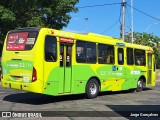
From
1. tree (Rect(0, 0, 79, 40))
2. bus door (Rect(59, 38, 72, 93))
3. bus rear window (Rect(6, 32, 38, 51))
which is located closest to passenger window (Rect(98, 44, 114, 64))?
bus door (Rect(59, 38, 72, 93))

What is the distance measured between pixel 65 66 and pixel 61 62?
31 cm

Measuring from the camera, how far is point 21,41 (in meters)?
14.4

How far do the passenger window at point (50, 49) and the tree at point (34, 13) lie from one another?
42.8 feet

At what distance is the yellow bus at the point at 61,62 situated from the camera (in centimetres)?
1380

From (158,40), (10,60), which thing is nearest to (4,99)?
(10,60)

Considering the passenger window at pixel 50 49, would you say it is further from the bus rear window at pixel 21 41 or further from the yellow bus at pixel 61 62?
the bus rear window at pixel 21 41

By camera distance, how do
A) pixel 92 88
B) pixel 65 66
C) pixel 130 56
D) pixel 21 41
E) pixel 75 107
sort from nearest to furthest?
pixel 75 107 < pixel 21 41 < pixel 65 66 < pixel 92 88 < pixel 130 56

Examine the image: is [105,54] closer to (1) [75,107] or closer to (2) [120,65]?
(2) [120,65]

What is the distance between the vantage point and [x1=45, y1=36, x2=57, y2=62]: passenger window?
14039 mm

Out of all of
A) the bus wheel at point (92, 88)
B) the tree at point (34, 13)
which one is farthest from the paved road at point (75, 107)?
the tree at point (34, 13)

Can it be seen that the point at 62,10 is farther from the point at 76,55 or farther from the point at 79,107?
the point at 79,107

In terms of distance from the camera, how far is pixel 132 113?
12.4 m

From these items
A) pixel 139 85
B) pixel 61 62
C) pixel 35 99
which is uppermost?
pixel 61 62

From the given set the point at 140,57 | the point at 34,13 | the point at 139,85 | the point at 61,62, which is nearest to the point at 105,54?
the point at 61,62
